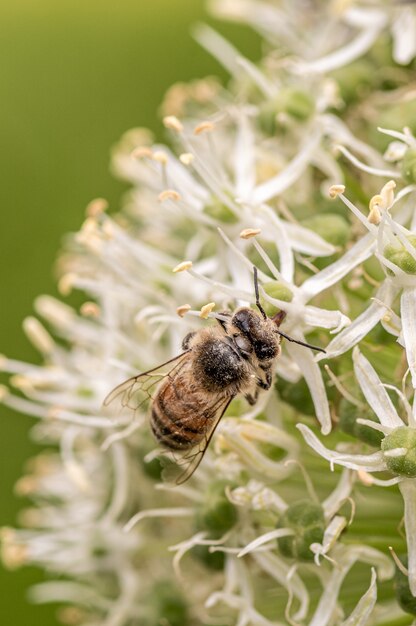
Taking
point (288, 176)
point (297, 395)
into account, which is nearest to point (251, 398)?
point (297, 395)

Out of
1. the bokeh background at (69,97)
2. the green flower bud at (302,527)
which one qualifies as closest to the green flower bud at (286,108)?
the green flower bud at (302,527)

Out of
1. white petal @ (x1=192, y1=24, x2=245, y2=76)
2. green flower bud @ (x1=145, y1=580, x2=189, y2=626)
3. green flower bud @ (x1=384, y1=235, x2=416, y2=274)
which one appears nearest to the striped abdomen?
green flower bud @ (x1=384, y1=235, x2=416, y2=274)

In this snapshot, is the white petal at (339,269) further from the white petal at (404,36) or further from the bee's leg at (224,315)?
the white petal at (404,36)

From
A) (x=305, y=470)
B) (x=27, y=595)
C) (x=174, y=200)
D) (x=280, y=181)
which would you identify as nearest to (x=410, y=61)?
(x=280, y=181)

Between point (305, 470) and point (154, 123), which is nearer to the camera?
point (305, 470)

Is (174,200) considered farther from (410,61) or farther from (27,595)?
(27,595)
